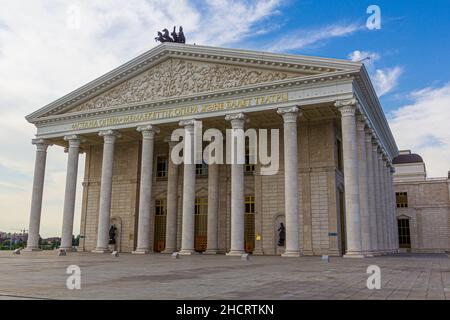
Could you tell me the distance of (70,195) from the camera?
38.5 meters

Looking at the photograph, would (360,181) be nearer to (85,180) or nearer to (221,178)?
(221,178)

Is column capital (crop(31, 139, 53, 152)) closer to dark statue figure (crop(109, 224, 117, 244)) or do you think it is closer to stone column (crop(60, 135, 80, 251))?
stone column (crop(60, 135, 80, 251))

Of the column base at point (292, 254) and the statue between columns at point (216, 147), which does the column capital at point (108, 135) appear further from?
the column base at point (292, 254)

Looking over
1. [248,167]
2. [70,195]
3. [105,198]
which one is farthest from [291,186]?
[70,195]

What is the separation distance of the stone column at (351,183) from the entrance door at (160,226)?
754 inches

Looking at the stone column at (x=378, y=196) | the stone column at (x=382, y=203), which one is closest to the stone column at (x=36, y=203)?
the stone column at (x=378, y=196)

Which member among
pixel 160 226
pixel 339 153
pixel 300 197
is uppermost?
pixel 339 153

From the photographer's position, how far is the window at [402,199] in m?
56.8

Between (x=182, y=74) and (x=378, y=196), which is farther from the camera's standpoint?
(x=378, y=196)

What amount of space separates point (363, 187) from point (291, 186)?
219 inches

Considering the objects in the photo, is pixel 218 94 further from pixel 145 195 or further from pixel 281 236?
pixel 281 236
